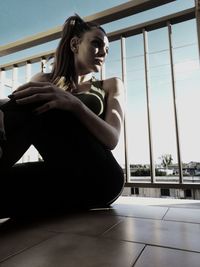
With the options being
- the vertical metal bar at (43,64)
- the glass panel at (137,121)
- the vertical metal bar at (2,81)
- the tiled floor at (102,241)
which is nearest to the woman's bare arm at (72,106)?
the tiled floor at (102,241)

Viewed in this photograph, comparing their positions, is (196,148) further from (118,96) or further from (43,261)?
(43,261)

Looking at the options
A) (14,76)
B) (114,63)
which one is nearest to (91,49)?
(114,63)

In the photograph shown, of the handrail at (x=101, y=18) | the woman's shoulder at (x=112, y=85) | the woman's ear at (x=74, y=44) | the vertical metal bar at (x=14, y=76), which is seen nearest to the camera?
the woman's shoulder at (x=112, y=85)

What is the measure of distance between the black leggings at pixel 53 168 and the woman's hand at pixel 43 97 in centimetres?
3

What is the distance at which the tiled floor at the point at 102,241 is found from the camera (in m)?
0.50

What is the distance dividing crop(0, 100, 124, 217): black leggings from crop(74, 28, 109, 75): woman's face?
0.68 m

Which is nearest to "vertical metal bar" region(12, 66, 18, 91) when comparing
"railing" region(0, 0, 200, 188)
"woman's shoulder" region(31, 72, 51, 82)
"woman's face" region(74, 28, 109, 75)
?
"railing" region(0, 0, 200, 188)

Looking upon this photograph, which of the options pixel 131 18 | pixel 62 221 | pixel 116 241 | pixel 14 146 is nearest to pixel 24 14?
pixel 131 18

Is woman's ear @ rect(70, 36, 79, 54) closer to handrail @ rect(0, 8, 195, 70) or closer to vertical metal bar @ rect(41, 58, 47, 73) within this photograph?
handrail @ rect(0, 8, 195, 70)

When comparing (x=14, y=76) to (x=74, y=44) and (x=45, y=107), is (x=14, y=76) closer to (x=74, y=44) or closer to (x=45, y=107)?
(x=74, y=44)

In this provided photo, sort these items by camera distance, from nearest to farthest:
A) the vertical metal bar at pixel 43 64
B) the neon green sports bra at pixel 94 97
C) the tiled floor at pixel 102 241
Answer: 1. the tiled floor at pixel 102 241
2. the neon green sports bra at pixel 94 97
3. the vertical metal bar at pixel 43 64

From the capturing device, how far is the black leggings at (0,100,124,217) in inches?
33.6

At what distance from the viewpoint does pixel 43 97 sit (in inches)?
33.2

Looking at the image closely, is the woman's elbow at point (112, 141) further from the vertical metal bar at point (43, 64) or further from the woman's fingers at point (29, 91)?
the vertical metal bar at point (43, 64)
